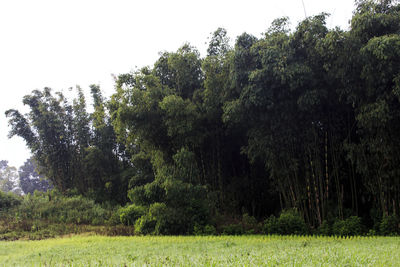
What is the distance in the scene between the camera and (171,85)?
1130 centimetres

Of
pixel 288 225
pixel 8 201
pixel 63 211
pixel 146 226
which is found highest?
pixel 8 201

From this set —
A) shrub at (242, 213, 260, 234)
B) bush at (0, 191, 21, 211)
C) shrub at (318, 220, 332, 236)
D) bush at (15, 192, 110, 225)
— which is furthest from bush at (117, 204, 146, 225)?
bush at (0, 191, 21, 211)

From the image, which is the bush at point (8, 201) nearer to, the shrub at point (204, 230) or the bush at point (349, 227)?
the shrub at point (204, 230)

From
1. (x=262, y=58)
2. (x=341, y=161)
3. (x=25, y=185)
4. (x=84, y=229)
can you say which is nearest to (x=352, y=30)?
(x=262, y=58)

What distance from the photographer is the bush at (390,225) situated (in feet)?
24.5

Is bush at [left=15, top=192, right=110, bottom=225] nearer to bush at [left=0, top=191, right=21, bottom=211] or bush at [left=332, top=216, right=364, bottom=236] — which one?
bush at [left=0, top=191, right=21, bottom=211]

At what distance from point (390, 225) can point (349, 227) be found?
857 millimetres

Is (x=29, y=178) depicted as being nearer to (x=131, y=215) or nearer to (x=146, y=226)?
(x=131, y=215)

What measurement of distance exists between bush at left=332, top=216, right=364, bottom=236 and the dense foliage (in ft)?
0.08

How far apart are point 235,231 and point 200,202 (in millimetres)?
1244

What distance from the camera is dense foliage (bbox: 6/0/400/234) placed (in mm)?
7492

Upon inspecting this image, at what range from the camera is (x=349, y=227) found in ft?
26.0

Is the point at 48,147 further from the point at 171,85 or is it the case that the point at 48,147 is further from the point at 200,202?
the point at 200,202

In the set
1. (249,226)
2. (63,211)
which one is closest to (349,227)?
(249,226)
